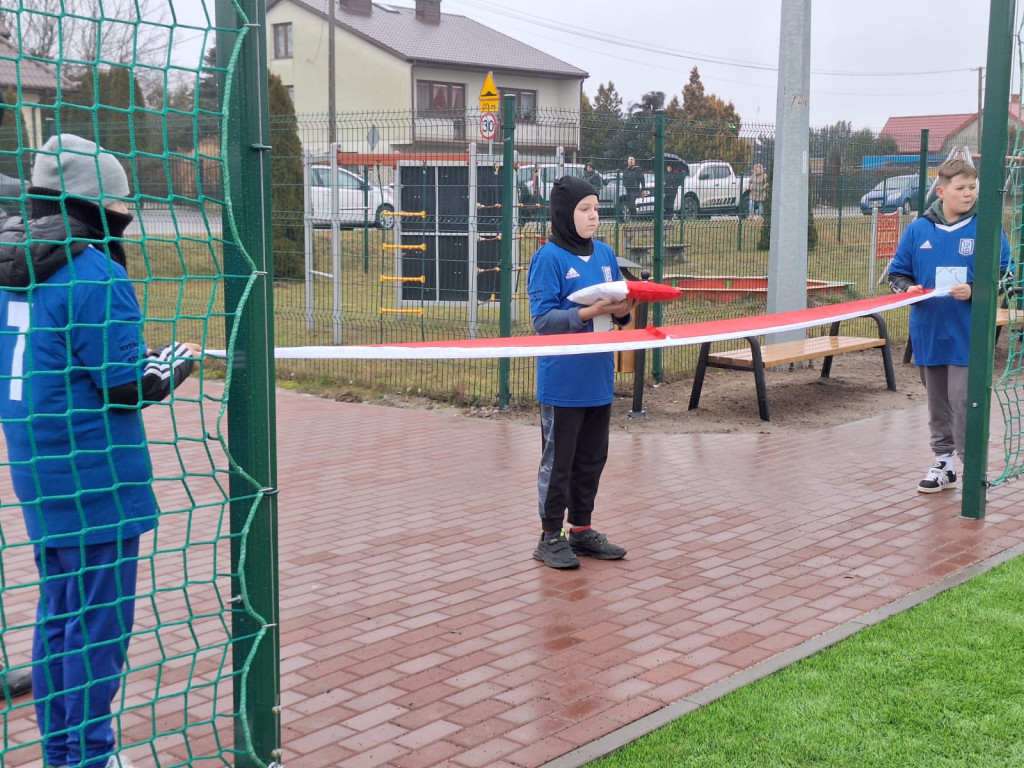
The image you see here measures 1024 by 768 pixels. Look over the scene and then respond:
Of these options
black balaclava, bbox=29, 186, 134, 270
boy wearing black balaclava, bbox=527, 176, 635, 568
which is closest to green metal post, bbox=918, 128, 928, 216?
boy wearing black balaclava, bbox=527, 176, 635, 568

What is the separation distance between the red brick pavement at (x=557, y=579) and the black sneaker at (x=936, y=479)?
79 mm

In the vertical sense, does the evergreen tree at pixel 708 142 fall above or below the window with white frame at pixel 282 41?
below

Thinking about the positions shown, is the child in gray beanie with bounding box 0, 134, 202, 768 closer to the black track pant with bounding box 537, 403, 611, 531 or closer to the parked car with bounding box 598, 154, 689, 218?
the black track pant with bounding box 537, 403, 611, 531

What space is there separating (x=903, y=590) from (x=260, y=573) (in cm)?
321

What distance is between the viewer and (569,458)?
5.32 metres

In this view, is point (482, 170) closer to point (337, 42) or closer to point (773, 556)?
point (773, 556)

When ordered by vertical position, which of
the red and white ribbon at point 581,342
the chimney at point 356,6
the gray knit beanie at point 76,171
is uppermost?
the chimney at point 356,6

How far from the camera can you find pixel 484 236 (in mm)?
10672

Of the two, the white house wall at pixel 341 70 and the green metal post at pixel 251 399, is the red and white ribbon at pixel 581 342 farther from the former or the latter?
the white house wall at pixel 341 70

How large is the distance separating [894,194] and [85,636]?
543 inches

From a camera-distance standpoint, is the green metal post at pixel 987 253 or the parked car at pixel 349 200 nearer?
the green metal post at pixel 987 253

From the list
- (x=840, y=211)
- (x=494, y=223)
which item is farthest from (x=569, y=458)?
(x=840, y=211)

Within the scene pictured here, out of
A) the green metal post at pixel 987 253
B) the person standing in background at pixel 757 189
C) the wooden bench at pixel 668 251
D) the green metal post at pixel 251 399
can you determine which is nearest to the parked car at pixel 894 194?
the person standing in background at pixel 757 189

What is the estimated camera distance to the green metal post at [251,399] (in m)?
2.97
